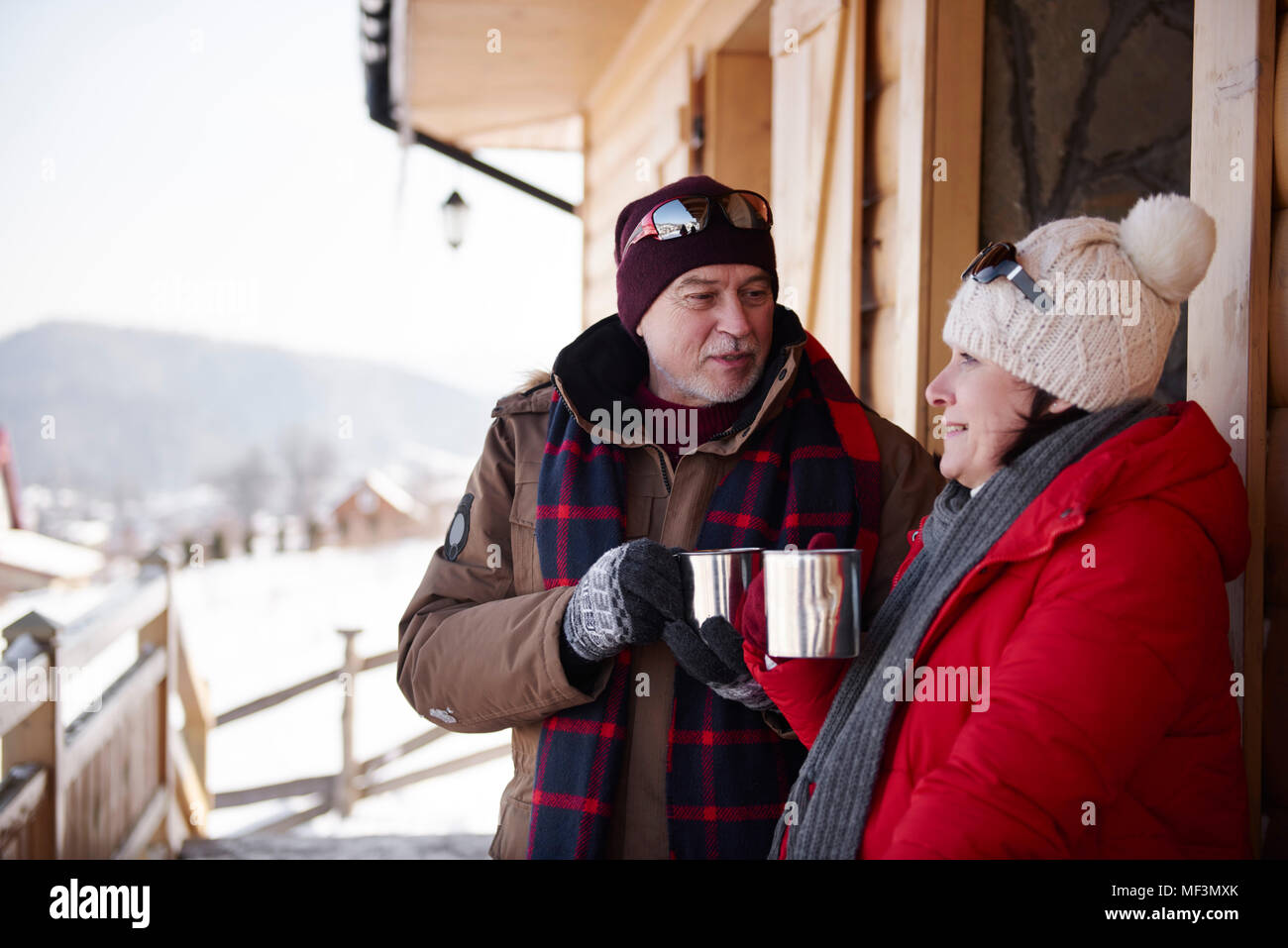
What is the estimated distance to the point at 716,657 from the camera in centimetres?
152

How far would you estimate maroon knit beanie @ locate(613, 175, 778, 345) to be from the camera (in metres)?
1.95

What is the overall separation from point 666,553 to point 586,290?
6071 millimetres

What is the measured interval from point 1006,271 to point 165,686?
16.0 ft

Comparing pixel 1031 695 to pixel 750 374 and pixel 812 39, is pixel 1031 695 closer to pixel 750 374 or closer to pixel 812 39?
pixel 750 374

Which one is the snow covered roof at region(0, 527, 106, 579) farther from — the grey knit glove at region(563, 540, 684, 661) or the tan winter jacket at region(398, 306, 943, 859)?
the grey knit glove at region(563, 540, 684, 661)

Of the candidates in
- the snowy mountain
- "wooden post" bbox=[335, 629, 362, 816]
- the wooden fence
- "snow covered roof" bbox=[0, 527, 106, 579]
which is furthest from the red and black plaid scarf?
the snowy mountain

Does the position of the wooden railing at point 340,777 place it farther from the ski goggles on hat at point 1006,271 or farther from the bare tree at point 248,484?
the bare tree at point 248,484

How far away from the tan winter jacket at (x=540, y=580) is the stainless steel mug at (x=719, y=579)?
0.30 meters

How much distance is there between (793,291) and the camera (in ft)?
10.9

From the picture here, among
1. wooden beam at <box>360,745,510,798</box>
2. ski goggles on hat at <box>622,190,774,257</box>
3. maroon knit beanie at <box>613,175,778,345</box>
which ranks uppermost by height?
ski goggles on hat at <box>622,190,774,257</box>

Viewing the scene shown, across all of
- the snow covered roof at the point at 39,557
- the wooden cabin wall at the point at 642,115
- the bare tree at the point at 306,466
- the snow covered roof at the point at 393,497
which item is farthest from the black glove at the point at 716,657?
the bare tree at the point at 306,466

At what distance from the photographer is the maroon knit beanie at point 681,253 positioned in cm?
195

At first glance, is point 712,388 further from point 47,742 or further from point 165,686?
point 165,686

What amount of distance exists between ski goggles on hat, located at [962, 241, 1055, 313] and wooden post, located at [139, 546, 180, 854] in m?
4.61
